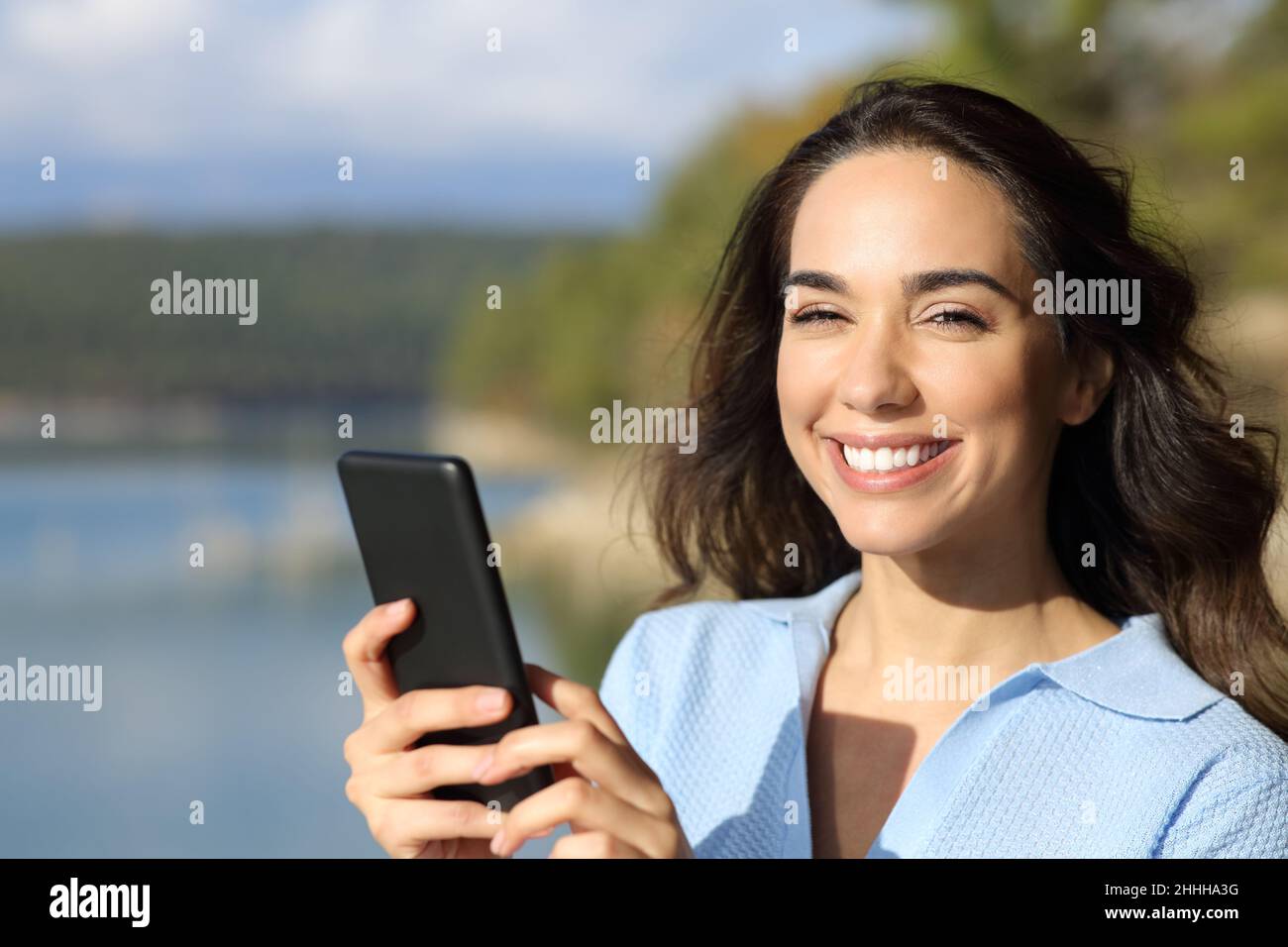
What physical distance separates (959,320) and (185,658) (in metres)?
22.0

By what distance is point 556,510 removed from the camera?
25.3 m

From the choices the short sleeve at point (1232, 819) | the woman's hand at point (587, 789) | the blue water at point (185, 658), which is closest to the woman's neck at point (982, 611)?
the short sleeve at point (1232, 819)

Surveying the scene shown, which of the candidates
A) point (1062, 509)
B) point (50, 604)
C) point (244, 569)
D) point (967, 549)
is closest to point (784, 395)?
point (967, 549)

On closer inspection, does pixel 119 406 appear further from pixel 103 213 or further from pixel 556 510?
pixel 556 510

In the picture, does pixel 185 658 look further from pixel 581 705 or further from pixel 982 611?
pixel 581 705

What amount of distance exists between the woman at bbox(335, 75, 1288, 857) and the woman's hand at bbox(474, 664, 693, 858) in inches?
6.8

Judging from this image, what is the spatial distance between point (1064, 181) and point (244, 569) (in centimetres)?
2899

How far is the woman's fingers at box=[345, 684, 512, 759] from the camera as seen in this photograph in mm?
1286

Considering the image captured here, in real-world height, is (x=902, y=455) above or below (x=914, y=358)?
below

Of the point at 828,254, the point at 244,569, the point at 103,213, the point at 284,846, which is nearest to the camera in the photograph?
the point at 828,254

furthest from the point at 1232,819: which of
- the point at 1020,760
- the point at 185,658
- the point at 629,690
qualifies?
the point at 185,658

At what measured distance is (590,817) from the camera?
125 cm

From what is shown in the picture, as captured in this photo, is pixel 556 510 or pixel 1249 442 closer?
pixel 1249 442

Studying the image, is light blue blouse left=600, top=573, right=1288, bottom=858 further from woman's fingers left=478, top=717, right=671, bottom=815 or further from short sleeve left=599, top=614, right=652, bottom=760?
woman's fingers left=478, top=717, right=671, bottom=815
